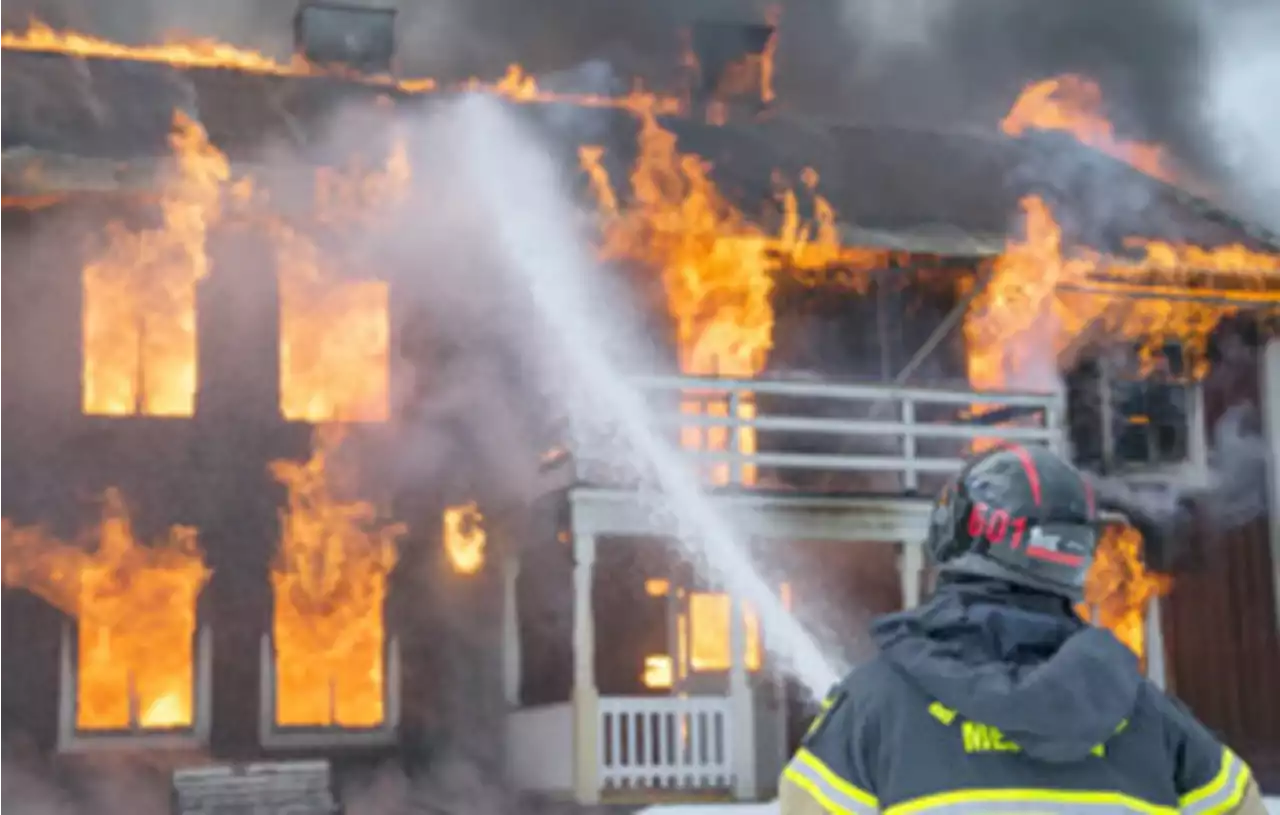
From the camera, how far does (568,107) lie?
16938 millimetres

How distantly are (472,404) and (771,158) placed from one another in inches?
170

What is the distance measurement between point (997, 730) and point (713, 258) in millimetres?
12905

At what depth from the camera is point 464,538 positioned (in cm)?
1462

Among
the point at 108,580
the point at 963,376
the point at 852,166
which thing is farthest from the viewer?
the point at 852,166

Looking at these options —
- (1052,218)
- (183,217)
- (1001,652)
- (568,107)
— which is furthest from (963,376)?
(1001,652)

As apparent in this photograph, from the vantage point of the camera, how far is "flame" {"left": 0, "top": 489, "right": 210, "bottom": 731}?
44.4 feet

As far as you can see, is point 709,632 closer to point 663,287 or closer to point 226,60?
point 663,287

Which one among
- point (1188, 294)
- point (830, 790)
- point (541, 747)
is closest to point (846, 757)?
point (830, 790)

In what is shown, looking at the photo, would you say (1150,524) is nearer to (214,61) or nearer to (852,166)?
(852,166)

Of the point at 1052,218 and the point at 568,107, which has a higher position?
the point at 568,107

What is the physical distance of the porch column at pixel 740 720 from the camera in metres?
13.1

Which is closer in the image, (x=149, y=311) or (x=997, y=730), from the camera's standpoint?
(x=997, y=730)

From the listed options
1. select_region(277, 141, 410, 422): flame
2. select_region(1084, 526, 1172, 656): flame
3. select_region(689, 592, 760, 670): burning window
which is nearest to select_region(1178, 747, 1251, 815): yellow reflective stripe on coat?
select_region(277, 141, 410, 422): flame

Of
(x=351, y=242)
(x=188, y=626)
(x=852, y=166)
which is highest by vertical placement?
(x=852, y=166)
